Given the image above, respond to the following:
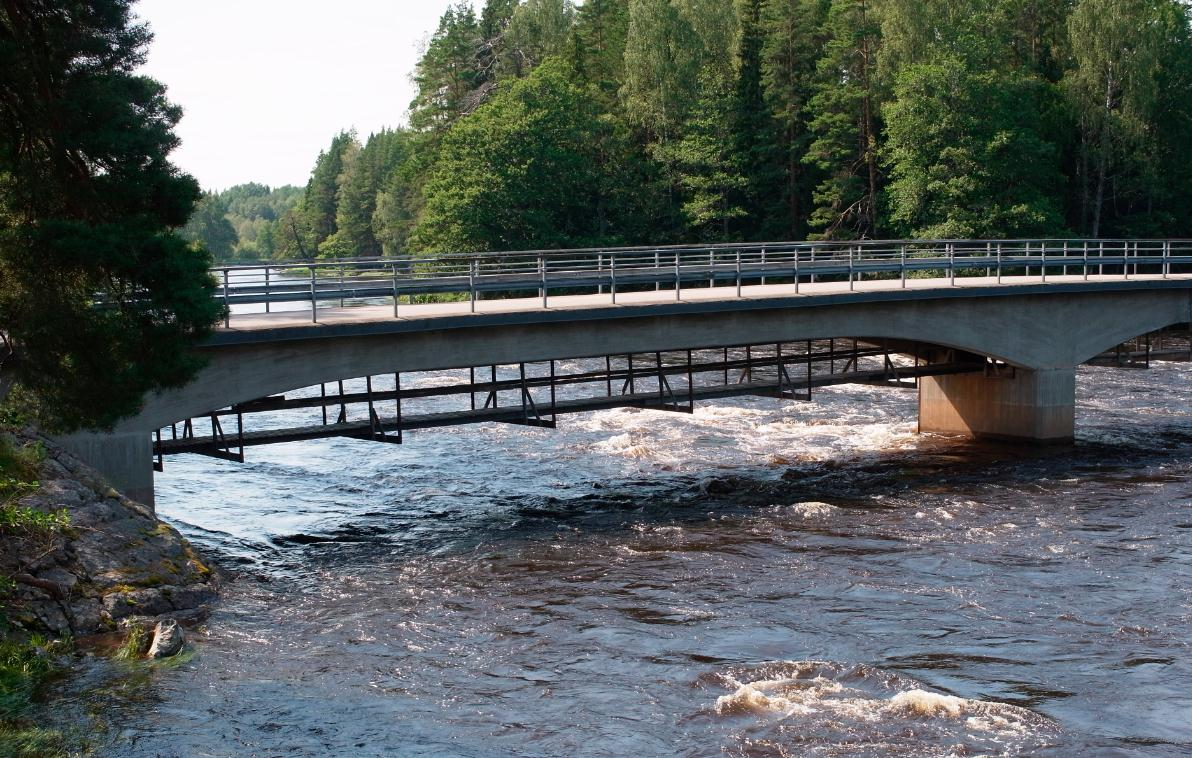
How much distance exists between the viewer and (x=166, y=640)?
58.2 feet

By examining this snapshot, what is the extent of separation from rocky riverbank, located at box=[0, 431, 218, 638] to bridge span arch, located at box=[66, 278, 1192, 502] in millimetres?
1736

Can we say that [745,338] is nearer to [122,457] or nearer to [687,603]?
[687,603]

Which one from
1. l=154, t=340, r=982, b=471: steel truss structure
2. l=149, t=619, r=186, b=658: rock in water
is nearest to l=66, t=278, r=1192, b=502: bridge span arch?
l=154, t=340, r=982, b=471: steel truss structure

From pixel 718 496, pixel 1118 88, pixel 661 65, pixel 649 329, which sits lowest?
pixel 718 496

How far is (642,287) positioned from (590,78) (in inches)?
935

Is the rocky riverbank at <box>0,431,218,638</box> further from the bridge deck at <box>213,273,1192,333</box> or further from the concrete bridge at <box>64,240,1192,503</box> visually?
the bridge deck at <box>213,273,1192,333</box>

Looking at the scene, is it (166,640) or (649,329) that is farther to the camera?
(649,329)

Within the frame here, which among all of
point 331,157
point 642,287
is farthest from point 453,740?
point 331,157

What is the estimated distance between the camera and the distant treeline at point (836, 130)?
67.4 m

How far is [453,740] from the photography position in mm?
15352

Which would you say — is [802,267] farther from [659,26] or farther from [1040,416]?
[659,26]

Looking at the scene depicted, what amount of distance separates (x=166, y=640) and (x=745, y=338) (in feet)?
55.7

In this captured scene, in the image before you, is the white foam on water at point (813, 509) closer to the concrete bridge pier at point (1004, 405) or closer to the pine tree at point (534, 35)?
the concrete bridge pier at point (1004, 405)

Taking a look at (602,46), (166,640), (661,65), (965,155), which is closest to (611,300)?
(166,640)
